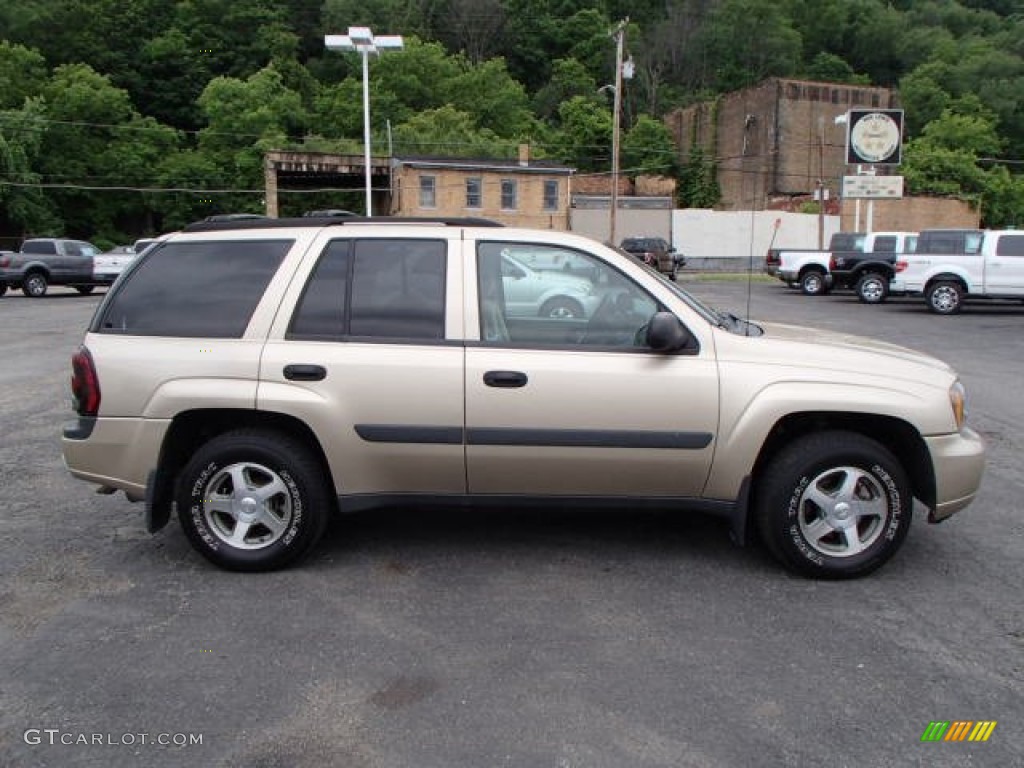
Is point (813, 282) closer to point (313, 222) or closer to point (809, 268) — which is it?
point (809, 268)

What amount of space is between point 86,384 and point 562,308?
2438mm

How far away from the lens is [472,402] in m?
4.05

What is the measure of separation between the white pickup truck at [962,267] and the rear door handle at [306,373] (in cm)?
1931

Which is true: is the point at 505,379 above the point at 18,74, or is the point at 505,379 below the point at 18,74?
below

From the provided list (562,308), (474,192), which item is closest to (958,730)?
(562,308)

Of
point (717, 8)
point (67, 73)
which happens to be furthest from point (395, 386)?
point (717, 8)

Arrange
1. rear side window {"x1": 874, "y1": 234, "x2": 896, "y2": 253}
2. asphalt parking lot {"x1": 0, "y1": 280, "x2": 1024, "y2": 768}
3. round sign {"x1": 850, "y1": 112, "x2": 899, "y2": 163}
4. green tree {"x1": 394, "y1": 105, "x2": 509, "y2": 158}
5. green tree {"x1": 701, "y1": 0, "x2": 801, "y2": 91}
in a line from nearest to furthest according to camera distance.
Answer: asphalt parking lot {"x1": 0, "y1": 280, "x2": 1024, "y2": 768} → rear side window {"x1": 874, "y1": 234, "x2": 896, "y2": 253} → round sign {"x1": 850, "y1": 112, "x2": 899, "y2": 163} → green tree {"x1": 394, "y1": 105, "x2": 509, "y2": 158} → green tree {"x1": 701, "y1": 0, "x2": 801, "y2": 91}

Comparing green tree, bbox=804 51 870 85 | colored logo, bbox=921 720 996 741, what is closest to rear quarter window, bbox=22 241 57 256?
colored logo, bbox=921 720 996 741

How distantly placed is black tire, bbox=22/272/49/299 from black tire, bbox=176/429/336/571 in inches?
953

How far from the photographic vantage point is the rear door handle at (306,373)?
Answer: 4102 mm

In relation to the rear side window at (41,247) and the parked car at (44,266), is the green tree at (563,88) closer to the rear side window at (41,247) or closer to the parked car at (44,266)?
the parked car at (44,266)

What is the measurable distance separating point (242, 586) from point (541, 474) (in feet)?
5.14

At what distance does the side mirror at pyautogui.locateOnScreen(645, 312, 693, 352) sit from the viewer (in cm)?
395

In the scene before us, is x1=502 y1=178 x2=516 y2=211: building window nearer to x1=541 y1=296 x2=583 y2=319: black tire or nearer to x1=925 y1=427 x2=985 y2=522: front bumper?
x1=541 y1=296 x2=583 y2=319: black tire
